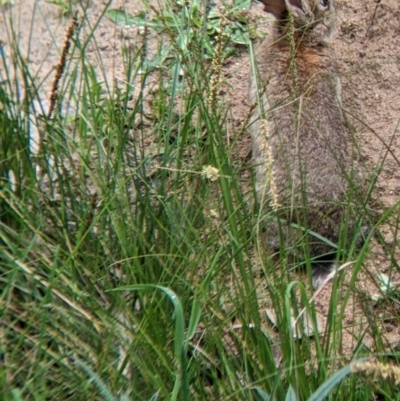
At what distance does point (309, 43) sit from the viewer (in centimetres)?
473

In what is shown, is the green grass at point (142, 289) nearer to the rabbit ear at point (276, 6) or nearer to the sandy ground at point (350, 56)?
the rabbit ear at point (276, 6)

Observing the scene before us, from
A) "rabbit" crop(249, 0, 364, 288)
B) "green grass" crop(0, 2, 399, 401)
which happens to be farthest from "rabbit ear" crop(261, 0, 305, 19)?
"green grass" crop(0, 2, 399, 401)

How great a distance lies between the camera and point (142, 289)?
2.73m

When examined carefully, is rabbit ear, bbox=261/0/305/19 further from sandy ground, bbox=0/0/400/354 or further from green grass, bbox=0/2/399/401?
green grass, bbox=0/2/399/401

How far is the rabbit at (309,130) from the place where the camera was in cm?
377

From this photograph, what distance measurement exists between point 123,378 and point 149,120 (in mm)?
2118

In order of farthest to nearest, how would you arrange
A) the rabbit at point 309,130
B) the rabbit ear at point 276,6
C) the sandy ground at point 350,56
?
1. the sandy ground at point 350,56
2. the rabbit ear at point 276,6
3. the rabbit at point 309,130

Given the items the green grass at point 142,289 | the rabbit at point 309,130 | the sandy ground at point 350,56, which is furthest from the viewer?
the sandy ground at point 350,56

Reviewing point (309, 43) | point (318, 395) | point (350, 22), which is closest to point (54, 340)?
point (318, 395)

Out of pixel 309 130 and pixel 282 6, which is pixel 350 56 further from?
pixel 309 130

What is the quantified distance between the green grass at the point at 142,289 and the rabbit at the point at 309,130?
41 cm

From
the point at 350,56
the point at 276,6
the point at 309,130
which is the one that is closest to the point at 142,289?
the point at 309,130

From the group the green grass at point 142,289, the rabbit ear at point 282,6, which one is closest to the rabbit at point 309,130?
the rabbit ear at point 282,6

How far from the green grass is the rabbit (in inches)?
16.3
